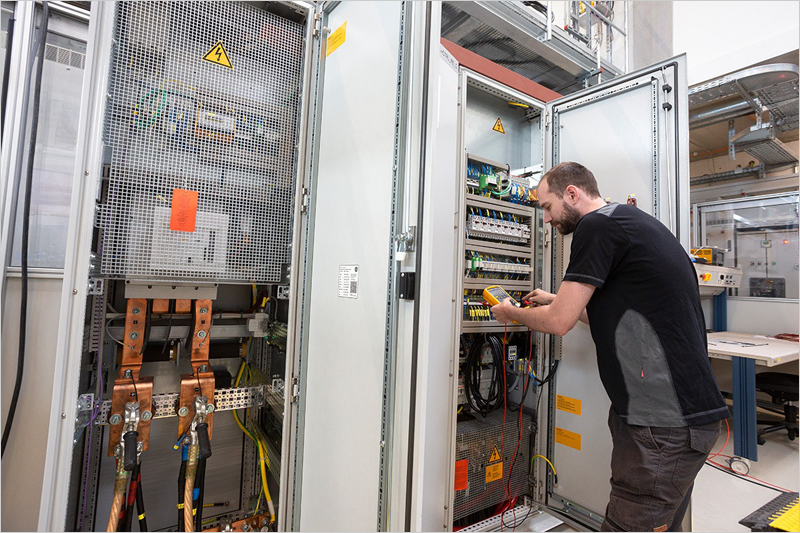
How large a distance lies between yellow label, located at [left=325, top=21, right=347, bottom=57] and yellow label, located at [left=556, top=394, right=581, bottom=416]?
6.52 feet

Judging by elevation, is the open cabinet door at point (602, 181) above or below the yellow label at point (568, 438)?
above

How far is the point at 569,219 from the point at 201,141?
1.48 metres

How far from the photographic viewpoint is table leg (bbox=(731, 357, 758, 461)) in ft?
8.67

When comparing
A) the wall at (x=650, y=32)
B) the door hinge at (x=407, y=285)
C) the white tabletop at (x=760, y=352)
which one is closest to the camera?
the door hinge at (x=407, y=285)

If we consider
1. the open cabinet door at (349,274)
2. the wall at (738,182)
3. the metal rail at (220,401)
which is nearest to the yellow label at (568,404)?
the open cabinet door at (349,274)

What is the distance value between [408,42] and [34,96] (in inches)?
65.1

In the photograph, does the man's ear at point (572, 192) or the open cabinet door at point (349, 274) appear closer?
the open cabinet door at point (349, 274)

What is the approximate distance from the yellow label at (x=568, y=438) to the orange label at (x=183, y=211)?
2.02 m

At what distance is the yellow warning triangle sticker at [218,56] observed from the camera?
4.55ft

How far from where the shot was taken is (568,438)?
1916 mm

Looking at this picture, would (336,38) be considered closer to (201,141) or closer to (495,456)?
(201,141)

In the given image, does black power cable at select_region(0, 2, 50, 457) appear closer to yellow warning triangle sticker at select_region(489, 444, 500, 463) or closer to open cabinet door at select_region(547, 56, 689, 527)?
yellow warning triangle sticker at select_region(489, 444, 500, 463)

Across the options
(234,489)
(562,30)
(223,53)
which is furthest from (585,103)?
(234,489)

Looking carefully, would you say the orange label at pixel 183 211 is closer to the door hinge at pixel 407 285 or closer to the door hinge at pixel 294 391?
the door hinge at pixel 294 391
